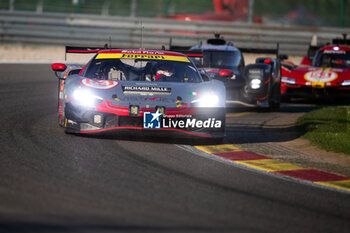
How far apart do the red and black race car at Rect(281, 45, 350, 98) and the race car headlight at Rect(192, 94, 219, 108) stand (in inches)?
286

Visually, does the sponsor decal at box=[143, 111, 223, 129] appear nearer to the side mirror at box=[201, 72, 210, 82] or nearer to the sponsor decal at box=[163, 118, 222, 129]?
the sponsor decal at box=[163, 118, 222, 129]

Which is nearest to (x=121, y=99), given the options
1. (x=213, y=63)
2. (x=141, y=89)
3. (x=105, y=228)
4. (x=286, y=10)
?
(x=141, y=89)

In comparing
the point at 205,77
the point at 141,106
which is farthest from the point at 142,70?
the point at 141,106

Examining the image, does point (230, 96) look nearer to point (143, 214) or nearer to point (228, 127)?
point (228, 127)

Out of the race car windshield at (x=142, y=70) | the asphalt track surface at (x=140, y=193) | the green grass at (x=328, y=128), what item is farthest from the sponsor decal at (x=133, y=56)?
the green grass at (x=328, y=128)

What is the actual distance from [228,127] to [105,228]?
254 inches

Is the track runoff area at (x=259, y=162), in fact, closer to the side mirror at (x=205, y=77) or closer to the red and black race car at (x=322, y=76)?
the side mirror at (x=205, y=77)

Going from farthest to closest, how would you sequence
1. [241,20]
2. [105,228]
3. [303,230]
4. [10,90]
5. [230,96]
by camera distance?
[241,20], [10,90], [230,96], [303,230], [105,228]

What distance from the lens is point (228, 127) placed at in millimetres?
10805

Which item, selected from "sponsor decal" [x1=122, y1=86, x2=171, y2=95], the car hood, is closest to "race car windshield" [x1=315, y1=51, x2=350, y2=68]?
the car hood

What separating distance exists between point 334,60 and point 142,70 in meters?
8.02

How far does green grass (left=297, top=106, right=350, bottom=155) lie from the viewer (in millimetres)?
9328

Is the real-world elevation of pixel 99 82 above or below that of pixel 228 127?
above

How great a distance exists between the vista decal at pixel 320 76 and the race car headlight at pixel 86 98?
828 cm
